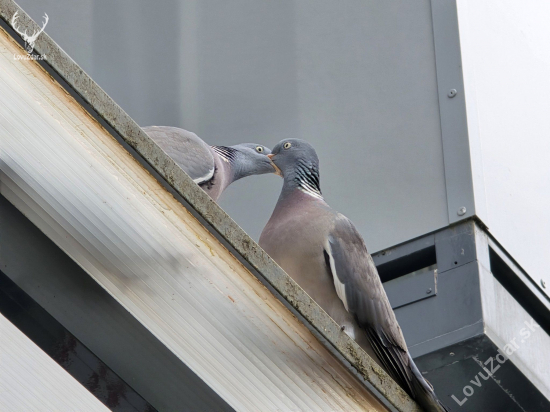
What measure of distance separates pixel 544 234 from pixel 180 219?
409cm

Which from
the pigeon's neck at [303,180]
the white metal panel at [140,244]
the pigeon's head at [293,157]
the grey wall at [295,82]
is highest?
the grey wall at [295,82]

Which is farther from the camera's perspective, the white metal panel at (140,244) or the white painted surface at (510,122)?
the white painted surface at (510,122)

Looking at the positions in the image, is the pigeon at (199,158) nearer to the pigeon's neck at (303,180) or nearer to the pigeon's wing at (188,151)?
the pigeon's wing at (188,151)

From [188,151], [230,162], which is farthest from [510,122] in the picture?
[188,151]

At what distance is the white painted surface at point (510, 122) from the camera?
16.0 feet

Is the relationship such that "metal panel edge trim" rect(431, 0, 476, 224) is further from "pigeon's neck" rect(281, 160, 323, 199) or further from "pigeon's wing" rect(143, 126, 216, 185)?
"pigeon's wing" rect(143, 126, 216, 185)

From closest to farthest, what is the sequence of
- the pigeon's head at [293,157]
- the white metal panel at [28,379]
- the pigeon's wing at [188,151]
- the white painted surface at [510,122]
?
the white metal panel at [28,379], the pigeon's wing at [188,151], the pigeon's head at [293,157], the white painted surface at [510,122]

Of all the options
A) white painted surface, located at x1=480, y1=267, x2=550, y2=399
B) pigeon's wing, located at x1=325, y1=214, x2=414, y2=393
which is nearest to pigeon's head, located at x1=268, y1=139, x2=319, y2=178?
pigeon's wing, located at x1=325, y1=214, x2=414, y2=393

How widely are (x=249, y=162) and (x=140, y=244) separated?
317 centimetres

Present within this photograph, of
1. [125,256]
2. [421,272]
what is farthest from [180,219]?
[421,272]

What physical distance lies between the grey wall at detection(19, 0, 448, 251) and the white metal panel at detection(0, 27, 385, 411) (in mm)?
3262

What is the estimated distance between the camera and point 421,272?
483cm

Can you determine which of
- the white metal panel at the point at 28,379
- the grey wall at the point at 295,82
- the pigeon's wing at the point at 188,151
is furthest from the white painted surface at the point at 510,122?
the white metal panel at the point at 28,379

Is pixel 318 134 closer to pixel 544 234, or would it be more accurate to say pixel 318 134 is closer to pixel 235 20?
pixel 235 20
